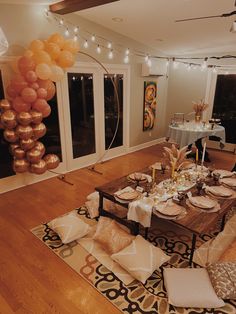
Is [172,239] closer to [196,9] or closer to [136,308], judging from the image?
[136,308]

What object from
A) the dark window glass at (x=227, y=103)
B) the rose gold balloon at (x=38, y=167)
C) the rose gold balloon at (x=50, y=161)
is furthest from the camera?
the dark window glass at (x=227, y=103)

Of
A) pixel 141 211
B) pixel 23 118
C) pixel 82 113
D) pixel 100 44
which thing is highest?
pixel 100 44

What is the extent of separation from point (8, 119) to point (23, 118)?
7.2 inches

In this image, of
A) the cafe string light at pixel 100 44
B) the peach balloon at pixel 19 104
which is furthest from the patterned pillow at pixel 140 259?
the cafe string light at pixel 100 44

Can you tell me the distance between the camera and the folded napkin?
2305 mm

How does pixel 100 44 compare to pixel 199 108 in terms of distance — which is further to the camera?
pixel 199 108

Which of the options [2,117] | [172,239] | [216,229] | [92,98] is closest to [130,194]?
[172,239]

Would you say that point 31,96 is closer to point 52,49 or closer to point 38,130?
point 38,130

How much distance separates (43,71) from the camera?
302 cm

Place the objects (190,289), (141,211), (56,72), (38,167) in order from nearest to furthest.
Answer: (190,289) → (141,211) → (56,72) → (38,167)

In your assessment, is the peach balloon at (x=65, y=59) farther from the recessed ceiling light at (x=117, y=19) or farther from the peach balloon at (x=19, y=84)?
the recessed ceiling light at (x=117, y=19)

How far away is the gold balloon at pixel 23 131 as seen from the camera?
309 centimetres

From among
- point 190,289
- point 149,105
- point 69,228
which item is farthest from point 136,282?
point 149,105

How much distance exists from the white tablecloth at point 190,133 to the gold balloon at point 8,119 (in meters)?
3.18
